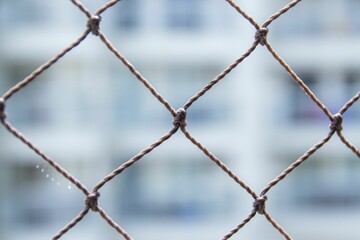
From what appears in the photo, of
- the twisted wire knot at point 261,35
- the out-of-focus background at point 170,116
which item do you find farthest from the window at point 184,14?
the twisted wire knot at point 261,35

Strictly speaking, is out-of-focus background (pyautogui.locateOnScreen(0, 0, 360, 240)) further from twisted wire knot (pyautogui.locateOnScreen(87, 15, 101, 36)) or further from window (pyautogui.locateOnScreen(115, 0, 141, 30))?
twisted wire knot (pyautogui.locateOnScreen(87, 15, 101, 36))

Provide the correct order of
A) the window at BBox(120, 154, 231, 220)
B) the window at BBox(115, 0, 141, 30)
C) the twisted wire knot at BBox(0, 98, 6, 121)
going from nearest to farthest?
1. the twisted wire knot at BBox(0, 98, 6, 121)
2. the window at BBox(115, 0, 141, 30)
3. the window at BBox(120, 154, 231, 220)

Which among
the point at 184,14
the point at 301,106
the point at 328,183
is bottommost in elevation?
the point at 328,183

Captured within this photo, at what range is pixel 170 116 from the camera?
490 cm

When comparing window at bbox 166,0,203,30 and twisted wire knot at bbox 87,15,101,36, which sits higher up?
window at bbox 166,0,203,30

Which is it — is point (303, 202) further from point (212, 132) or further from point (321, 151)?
point (212, 132)

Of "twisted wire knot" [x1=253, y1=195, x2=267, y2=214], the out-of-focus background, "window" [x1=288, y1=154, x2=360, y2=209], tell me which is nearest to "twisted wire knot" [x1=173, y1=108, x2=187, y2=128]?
"twisted wire knot" [x1=253, y1=195, x2=267, y2=214]

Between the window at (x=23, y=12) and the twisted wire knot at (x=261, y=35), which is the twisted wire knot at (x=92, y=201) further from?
the window at (x=23, y=12)

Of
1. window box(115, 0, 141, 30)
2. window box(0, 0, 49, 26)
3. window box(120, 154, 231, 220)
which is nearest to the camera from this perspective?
window box(0, 0, 49, 26)

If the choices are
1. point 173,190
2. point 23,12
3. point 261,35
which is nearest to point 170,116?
point 173,190

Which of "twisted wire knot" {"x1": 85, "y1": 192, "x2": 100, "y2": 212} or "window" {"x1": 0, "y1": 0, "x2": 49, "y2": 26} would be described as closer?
"twisted wire knot" {"x1": 85, "y1": 192, "x2": 100, "y2": 212}

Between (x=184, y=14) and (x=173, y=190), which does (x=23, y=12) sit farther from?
(x=173, y=190)

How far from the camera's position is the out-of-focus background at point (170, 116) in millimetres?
4691

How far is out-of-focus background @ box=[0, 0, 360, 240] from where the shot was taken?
469 centimetres
